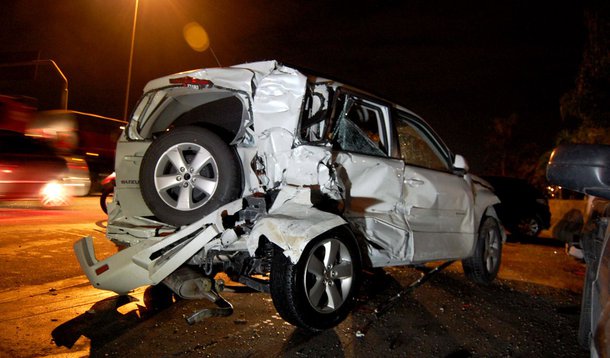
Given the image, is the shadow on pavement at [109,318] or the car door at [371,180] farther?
the car door at [371,180]

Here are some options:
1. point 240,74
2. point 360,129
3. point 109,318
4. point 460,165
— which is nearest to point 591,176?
point 360,129

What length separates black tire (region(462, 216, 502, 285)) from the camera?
5.13 metres

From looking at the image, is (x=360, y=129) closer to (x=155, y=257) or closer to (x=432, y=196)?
(x=432, y=196)

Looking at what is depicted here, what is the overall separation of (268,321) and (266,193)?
3.48 ft

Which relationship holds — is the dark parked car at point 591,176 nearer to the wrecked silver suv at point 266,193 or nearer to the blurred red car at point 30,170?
the wrecked silver suv at point 266,193

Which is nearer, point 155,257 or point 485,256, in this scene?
point 155,257

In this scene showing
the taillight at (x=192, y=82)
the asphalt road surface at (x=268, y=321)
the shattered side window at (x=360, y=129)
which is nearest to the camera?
the asphalt road surface at (x=268, y=321)

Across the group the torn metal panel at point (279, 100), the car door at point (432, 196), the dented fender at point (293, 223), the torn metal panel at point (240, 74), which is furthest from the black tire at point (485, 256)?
the torn metal panel at point (240, 74)

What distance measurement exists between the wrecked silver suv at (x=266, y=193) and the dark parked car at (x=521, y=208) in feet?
25.8

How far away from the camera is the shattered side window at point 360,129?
3900 millimetres

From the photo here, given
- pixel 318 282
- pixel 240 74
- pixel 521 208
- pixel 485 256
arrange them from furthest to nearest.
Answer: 1. pixel 521 208
2. pixel 485 256
3. pixel 240 74
4. pixel 318 282

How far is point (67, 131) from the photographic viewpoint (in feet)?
40.2

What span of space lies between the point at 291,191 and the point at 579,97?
39.9ft

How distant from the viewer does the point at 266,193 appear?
3.32m
